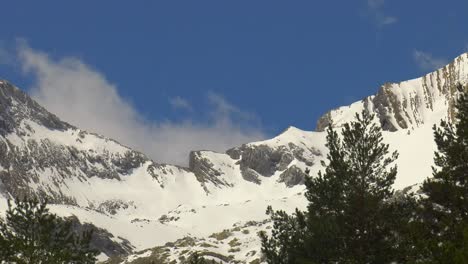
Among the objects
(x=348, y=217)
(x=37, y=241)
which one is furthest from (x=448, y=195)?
(x=37, y=241)

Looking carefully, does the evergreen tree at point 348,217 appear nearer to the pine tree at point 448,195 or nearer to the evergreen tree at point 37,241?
the pine tree at point 448,195

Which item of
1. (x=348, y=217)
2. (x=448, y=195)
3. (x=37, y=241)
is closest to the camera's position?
(x=448, y=195)

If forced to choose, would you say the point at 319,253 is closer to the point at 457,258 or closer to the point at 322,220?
the point at 322,220

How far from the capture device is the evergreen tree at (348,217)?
40000 millimetres

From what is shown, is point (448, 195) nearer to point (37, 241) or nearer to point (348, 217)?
point (348, 217)

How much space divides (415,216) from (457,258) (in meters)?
14.0

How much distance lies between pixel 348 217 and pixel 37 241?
19.5 m

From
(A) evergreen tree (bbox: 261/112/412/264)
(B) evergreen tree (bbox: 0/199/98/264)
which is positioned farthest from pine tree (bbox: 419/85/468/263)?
(B) evergreen tree (bbox: 0/199/98/264)

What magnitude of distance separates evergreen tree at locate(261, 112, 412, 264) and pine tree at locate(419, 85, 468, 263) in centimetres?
204

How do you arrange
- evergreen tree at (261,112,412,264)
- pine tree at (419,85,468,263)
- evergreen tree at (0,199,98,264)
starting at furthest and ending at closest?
evergreen tree at (261,112,412,264) < evergreen tree at (0,199,98,264) < pine tree at (419,85,468,263)

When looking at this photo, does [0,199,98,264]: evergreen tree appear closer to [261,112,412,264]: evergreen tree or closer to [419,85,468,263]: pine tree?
[261,112,412,264]: evergreen tree

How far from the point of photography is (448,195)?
1507 inches

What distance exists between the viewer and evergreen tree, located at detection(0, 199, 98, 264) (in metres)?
39.7

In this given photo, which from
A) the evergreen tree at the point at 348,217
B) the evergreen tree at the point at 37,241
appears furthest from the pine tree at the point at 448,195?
the evergreen tree at the point at 37,241
